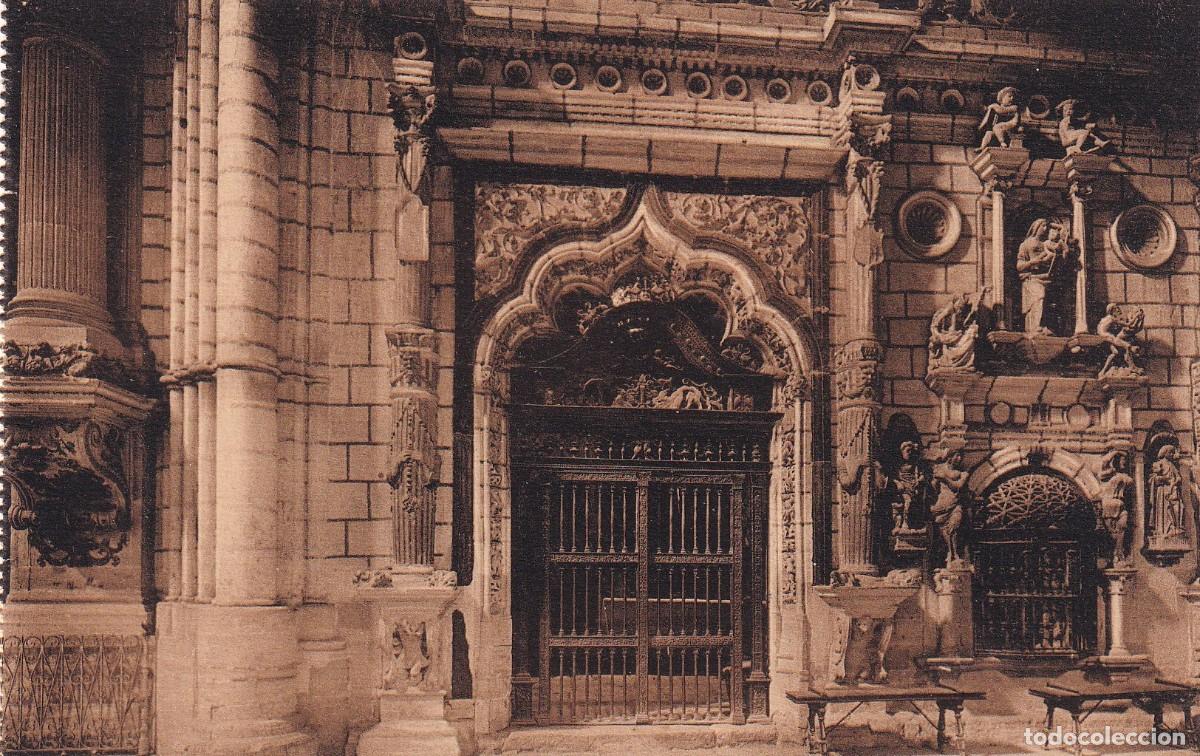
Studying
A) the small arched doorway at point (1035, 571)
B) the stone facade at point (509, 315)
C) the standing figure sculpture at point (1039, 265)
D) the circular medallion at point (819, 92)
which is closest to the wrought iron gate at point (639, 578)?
the stone facade at point (509, 315)

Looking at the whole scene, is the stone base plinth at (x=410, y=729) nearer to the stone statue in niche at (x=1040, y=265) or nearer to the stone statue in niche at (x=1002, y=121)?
the stone statue in niche at (x=1040, y=265)

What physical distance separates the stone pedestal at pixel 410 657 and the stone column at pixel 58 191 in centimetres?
269

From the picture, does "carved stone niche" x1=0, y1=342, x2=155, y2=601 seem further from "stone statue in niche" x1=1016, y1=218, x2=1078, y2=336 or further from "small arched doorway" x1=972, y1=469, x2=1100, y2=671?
"stone statue in niche" x1=1016, y1=218, x2=1078, y2=336

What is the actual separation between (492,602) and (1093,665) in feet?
16.1

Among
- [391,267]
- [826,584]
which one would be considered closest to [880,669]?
[826,584]

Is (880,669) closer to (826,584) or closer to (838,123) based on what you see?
(826,584)

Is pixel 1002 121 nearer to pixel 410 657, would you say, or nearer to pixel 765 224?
pixel 765 224

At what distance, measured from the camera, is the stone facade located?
7.21 m

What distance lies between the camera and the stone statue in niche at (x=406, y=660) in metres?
7.30

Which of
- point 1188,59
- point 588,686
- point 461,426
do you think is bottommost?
point 588,686

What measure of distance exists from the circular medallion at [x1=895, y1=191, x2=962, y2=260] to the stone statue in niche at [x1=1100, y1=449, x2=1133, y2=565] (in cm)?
223

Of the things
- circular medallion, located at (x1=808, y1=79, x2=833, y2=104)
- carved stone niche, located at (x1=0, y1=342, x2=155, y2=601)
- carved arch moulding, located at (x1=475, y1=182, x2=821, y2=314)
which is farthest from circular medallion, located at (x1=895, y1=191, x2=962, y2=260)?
carved stone niche, located at (x1=0, y1=342, x2=155, y2=601)

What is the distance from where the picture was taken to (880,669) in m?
7.79

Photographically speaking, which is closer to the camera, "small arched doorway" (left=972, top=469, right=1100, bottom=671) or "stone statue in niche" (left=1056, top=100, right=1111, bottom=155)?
"small arched doorway" (left=972, top=469, right=1100, bottom=671)
